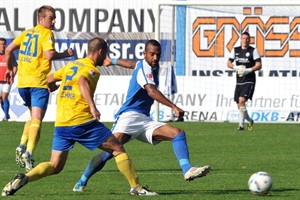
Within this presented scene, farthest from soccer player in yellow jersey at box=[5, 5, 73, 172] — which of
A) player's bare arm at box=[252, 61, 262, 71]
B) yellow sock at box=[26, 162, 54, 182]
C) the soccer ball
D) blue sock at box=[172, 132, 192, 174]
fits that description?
player's bare arm at box=[252, 61, 262, 71]

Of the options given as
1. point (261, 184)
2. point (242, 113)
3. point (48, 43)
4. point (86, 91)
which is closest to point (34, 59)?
point (48, 43)

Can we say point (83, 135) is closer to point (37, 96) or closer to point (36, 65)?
point (37, 96)

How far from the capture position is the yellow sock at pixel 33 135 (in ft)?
48.9

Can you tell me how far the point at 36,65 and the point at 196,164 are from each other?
3104 mm

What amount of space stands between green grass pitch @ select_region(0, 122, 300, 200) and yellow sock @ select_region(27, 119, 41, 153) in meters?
0.54

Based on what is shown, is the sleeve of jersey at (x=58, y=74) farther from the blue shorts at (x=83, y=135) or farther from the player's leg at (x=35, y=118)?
the player's leg at (x=35, y=118)

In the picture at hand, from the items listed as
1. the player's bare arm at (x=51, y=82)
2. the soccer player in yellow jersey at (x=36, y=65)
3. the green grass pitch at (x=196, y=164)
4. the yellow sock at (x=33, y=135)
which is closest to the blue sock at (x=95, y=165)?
the green grass pitch at (x=196, y=164)

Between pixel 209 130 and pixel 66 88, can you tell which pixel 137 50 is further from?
pixel 66 88

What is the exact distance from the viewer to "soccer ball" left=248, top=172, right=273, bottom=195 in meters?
12.1

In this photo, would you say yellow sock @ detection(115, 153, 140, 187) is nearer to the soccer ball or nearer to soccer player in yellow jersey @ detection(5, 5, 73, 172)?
the soccer ball

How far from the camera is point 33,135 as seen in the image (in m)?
15.0

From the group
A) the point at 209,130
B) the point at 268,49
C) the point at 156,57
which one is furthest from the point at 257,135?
the point at 156,57

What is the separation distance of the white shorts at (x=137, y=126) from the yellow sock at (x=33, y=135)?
225cm

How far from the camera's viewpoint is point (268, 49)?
30.5m
